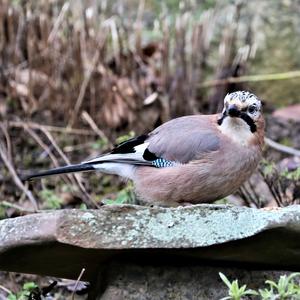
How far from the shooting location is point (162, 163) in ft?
12.6

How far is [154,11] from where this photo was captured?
7.24 meters

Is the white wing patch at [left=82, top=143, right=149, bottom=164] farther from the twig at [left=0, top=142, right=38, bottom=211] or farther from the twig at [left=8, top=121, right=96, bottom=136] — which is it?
the twig at [left=8, top=121, right=96, bottom=136]

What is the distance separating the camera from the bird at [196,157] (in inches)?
144

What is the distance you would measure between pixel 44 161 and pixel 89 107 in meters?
0.53

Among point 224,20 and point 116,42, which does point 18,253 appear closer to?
point 116,42

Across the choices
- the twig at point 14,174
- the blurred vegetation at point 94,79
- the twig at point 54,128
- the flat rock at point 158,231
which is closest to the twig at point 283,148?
the blurred vegetation at point 94,79

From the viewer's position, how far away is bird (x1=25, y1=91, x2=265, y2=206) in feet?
12.0

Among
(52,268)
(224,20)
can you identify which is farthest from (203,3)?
(52,268)

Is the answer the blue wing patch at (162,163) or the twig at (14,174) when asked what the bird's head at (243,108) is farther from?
the twig at (14,174)

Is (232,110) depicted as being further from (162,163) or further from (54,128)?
(54,128)

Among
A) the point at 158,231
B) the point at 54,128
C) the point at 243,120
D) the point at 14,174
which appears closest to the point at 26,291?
the point at 158,231

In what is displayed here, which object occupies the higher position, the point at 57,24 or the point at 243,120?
the point at 243,120

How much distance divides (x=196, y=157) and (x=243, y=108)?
31 cm

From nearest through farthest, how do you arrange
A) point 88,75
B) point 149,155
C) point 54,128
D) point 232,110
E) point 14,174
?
point 232,110, point 149,155, point 14,174, point 88,75, point 54,128
